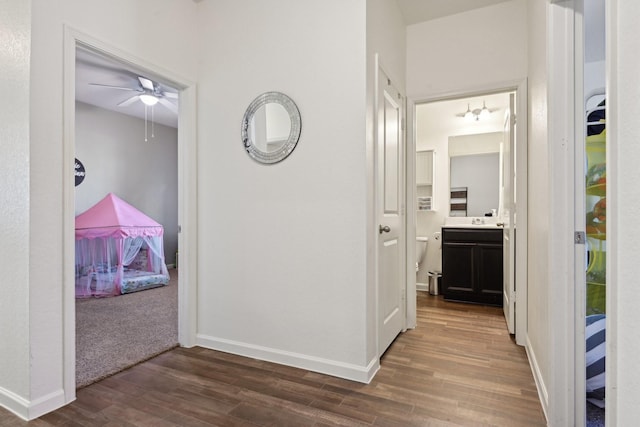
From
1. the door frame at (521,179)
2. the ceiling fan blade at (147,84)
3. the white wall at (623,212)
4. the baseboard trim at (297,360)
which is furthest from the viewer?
the ceiling fan blade at (147,84)

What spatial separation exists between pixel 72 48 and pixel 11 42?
29 cm

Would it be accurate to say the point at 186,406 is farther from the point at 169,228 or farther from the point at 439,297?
the point at 169,228

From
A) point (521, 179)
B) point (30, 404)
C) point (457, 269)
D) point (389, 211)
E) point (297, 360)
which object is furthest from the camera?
point (457, 269)

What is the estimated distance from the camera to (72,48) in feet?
6.17

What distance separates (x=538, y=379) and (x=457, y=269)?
6.61 feet

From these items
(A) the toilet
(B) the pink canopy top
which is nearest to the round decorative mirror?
(A) the toilet

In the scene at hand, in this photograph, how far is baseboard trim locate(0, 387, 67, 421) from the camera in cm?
170

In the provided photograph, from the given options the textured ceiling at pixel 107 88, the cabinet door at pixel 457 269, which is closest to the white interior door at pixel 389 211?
the cabinet door at pixel 457 269

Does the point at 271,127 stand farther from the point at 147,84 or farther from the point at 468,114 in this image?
the point at 468,114

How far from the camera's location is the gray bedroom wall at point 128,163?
5.05 m

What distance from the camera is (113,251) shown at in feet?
14.7

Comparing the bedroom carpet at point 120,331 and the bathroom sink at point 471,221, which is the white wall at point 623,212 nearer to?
the bedroom carpet at point 120,331

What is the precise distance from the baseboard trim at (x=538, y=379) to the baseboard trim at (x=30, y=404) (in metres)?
2.48

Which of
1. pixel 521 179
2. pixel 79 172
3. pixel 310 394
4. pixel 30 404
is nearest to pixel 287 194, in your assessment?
pixel 310 394
